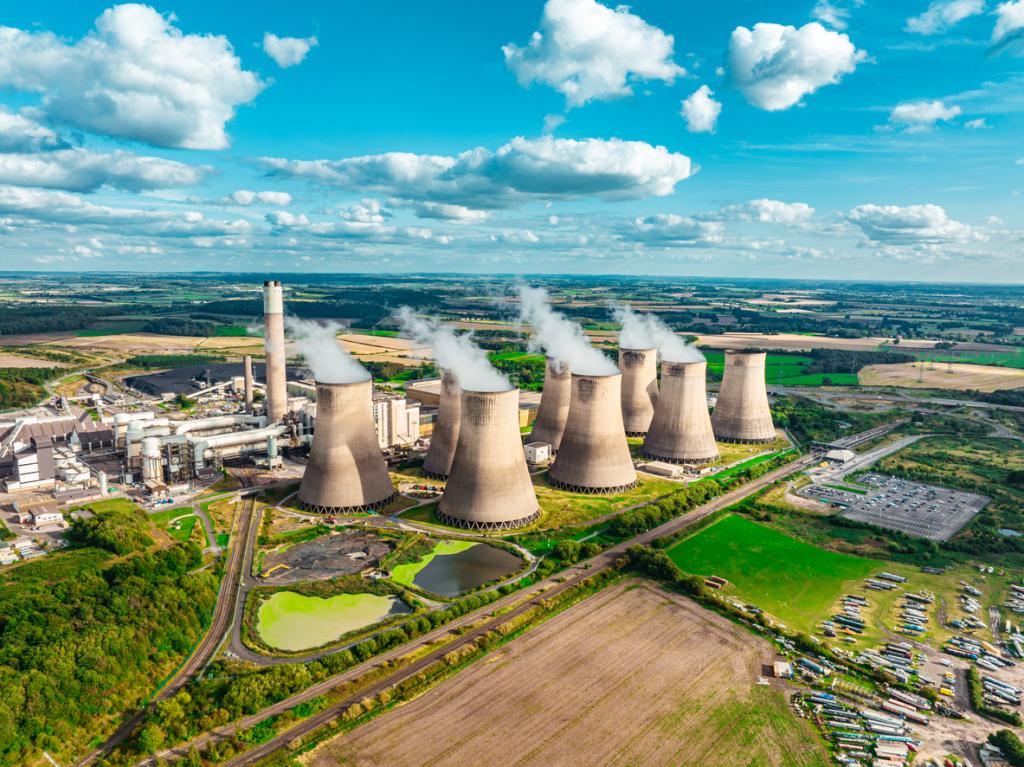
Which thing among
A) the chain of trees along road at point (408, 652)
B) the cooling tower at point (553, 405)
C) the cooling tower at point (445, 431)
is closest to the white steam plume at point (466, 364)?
the cooling tower at point (445, 431)

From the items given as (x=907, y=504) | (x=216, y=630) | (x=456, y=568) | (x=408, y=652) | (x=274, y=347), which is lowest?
(x=907, y=504)

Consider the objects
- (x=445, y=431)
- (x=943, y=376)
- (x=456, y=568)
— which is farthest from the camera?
(x=943, y=376)

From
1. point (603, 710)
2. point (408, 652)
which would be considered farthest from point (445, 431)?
point (603, 710)

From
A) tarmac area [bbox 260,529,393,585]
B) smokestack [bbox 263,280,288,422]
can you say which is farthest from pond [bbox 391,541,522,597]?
smokestack [bbox 263,280,288,422]

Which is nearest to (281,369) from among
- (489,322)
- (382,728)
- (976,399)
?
(382,728)

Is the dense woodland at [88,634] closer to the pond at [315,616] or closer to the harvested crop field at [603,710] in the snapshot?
the pond at [315,616]

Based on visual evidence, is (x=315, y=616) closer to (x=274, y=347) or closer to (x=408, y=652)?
(x=408, y=652)

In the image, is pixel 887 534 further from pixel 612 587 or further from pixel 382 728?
pixel 382 728

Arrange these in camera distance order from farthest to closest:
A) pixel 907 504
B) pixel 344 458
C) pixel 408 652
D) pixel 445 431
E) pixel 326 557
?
pixel 445 431 < pixel 907 504 < pixel 344 458 < pixel 326 557 < pixel 408 652
